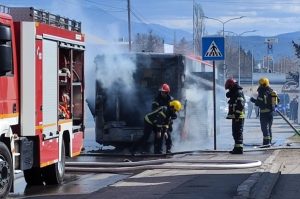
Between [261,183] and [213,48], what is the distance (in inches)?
282

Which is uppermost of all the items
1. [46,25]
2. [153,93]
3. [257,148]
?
[46,25]

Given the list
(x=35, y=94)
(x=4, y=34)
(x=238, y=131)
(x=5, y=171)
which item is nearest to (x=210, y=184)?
(x=35, y=94)

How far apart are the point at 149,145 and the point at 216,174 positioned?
6122 mm

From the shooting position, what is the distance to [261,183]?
449 inches

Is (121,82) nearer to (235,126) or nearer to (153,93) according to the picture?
(153,93)

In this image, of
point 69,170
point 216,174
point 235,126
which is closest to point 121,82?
point 235,126

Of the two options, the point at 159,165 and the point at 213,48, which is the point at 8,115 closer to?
the point at 159,165

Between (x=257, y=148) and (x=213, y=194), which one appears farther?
(x=257, y=148)

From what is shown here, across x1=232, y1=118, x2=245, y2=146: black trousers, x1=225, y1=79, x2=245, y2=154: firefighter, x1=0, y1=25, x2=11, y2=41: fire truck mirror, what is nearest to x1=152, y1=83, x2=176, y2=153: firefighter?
x1=225, y1=79, x2=245, y2=154: firefighter

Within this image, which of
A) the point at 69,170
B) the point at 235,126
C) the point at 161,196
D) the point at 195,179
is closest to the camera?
the point at 161,196

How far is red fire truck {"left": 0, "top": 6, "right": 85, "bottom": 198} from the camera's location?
9.88 meters

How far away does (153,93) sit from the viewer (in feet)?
63.9

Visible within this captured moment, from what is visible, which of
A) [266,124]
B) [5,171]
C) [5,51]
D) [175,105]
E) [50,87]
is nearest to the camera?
[5,51]

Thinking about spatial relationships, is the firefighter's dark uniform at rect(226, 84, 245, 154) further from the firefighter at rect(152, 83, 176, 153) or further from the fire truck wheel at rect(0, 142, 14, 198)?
the fire truck wheel at rect(0, 142, 14, 198)
